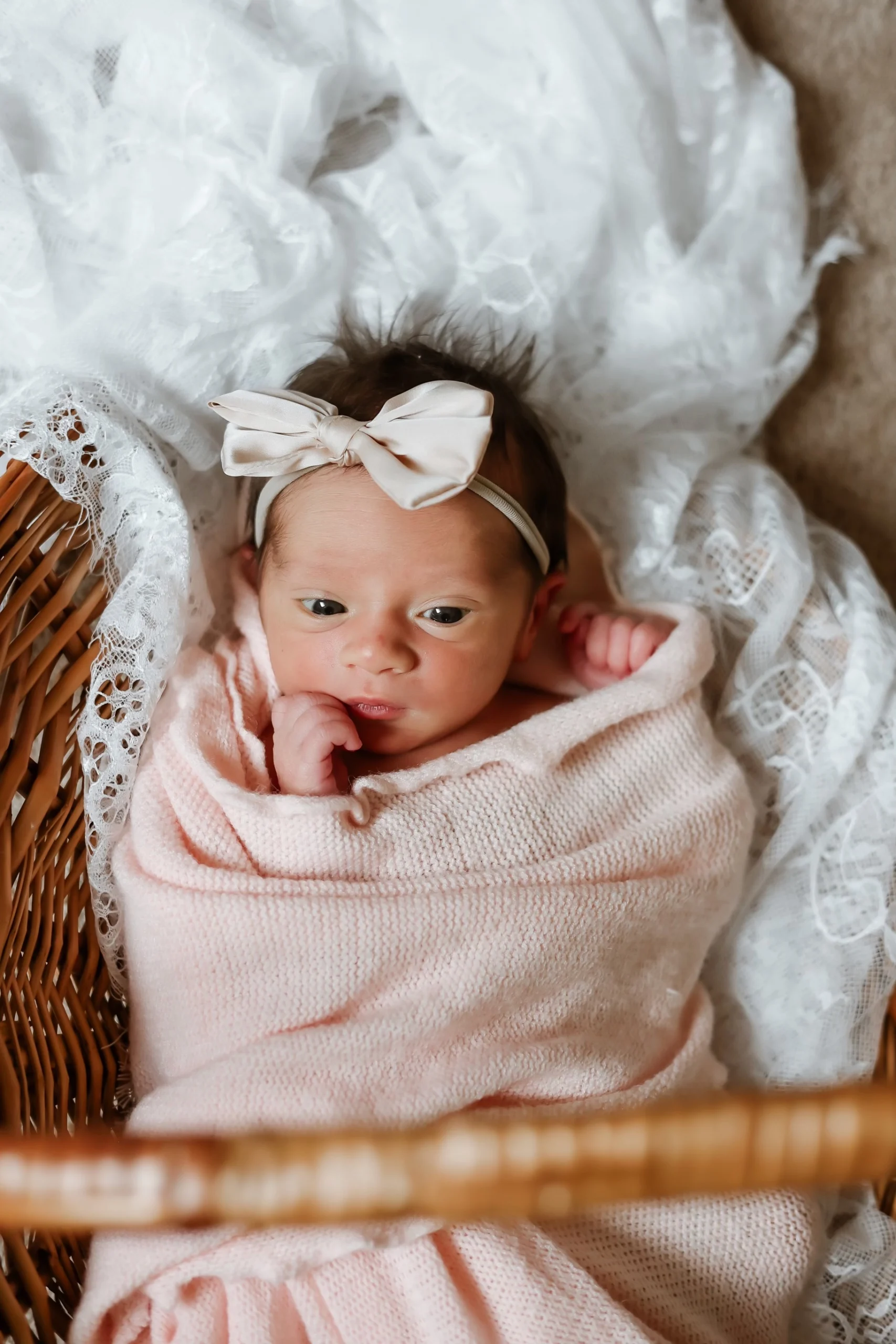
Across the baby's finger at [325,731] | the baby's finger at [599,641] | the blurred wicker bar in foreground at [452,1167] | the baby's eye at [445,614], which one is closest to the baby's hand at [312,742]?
the baby's finger at [325,731]

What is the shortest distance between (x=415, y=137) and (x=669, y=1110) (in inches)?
43.1

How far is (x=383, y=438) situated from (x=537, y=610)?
26cm

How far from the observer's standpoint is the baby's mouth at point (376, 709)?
3.40ft

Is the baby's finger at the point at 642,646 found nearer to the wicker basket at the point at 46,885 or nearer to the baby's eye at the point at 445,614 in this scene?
the baby's eye at the point at 445,614

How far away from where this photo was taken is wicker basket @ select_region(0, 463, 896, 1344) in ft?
3.06

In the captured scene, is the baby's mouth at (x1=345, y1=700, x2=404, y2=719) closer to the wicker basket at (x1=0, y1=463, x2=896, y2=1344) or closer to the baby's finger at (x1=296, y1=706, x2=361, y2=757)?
the baby's finger at (x1=296, y1=706, x2=361, y2=757)

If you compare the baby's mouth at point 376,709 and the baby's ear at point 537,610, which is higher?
the baby's ear at point 537,610

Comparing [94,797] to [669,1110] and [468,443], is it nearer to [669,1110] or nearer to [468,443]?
[468,443]

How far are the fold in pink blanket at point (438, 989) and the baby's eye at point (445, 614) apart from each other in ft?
0.36

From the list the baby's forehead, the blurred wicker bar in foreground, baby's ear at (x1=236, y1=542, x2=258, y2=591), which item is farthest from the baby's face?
the blurred wicker bar in foreground

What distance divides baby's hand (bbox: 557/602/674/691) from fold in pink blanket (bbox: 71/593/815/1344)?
0.16 feet

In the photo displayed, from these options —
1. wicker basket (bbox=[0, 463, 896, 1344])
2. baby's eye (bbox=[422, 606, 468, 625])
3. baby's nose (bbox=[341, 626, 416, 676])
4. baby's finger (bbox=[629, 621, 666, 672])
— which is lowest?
wicker basket (bbox=[0, 463, 896, 1344])

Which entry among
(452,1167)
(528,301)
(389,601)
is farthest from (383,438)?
(452,1167)

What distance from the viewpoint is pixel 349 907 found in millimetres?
949
